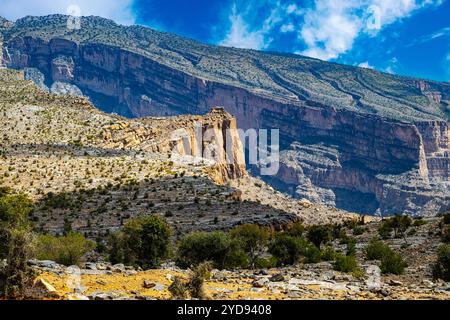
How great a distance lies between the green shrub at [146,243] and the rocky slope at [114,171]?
11879 mm

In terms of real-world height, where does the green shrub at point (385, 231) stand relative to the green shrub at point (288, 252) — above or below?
above

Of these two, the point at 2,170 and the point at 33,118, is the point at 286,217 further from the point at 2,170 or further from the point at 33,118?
the point at 33,118

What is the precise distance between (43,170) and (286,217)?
88.3ft

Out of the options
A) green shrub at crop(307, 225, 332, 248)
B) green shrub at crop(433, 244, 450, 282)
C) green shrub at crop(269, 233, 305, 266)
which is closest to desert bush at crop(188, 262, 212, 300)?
green shrub at crop(433, 244, 450, 282)

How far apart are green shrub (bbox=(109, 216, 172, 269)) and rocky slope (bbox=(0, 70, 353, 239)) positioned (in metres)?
11.9

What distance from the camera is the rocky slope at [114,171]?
44.0 m

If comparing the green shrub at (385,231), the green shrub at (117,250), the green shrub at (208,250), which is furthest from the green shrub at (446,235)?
the green shrub at (117,250)

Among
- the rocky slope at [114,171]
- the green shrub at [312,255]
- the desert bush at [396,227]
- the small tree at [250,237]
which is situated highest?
the rocky slope at [114,171]

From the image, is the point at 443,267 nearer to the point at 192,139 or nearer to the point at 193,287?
the point at 193,287

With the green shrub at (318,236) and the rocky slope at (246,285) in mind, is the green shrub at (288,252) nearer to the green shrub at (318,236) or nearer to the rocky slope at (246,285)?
the rocky slope at (246,285)

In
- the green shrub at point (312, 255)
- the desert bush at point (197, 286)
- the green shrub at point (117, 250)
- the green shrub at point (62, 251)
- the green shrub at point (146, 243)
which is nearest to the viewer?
the desert bush at point (197, 286)

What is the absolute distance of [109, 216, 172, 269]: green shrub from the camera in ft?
84.4

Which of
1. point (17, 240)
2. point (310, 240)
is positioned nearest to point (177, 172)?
point (310, 240)

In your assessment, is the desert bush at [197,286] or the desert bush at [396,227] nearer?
the desert bush at [197,286]
